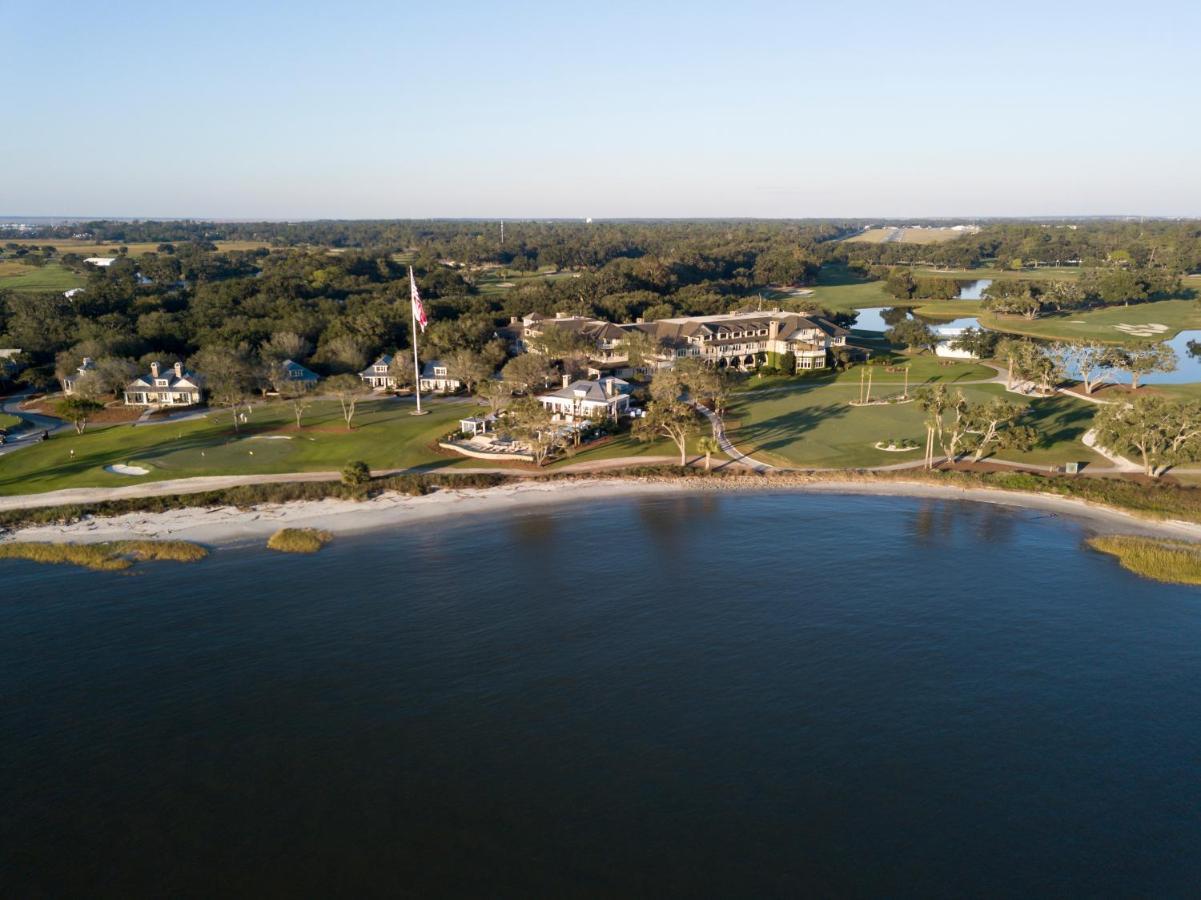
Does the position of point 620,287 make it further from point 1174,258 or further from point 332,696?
point 1174,258

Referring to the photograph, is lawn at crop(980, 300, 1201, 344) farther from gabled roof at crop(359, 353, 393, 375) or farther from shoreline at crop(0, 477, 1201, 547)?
gabled roof at crop(359, 353, 393, 375)

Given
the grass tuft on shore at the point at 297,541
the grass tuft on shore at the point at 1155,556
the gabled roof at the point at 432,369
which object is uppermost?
the gabled roof at the point at 432,369

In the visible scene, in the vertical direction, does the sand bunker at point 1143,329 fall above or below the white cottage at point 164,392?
above

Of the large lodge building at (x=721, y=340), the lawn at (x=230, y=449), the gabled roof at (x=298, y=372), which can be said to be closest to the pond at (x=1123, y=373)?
the large lodge building at (x=721, y=340)

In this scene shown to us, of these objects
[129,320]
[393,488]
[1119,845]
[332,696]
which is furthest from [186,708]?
[129,320]

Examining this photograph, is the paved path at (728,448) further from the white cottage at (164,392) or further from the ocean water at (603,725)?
the white cottage at (164,392)

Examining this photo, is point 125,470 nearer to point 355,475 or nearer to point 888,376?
point 355,475
